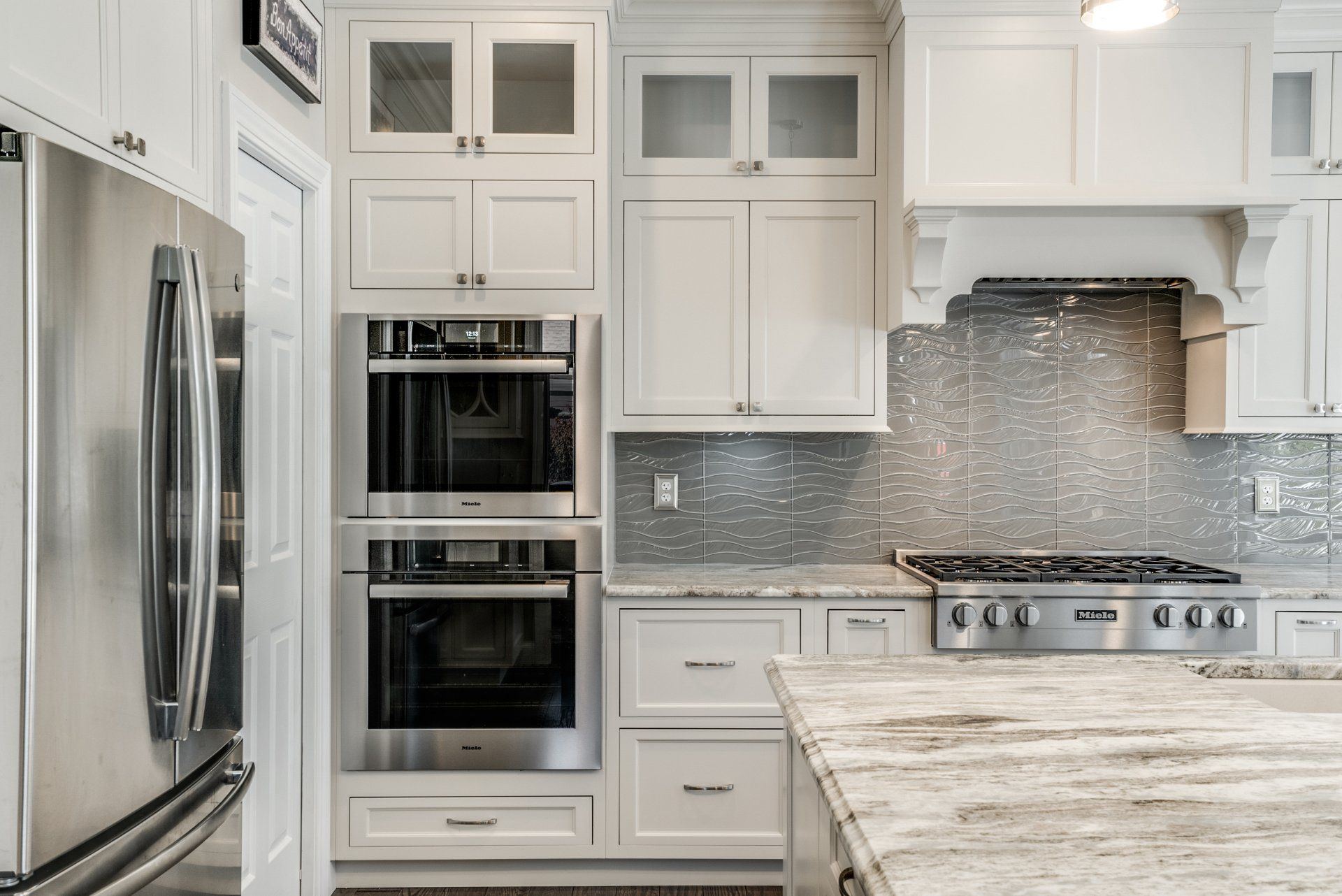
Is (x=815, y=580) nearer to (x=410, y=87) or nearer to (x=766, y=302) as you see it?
(x=766, y=302)

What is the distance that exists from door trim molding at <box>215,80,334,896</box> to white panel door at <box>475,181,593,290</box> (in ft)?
1.47

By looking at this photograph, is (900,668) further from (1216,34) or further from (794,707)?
(1216,34)

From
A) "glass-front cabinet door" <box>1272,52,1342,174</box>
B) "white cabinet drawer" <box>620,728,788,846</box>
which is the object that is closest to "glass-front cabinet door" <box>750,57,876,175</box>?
"glass-front cabinet door" <box>1272,52,1342,174</box>

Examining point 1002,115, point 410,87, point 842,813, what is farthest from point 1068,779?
point 410,87

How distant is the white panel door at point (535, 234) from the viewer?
257cm

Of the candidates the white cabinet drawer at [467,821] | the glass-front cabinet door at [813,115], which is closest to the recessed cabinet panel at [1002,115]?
the glass-front cabinet door at [813,115]

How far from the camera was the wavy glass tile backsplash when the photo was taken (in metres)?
3.11

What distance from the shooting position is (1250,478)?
10.3 feet

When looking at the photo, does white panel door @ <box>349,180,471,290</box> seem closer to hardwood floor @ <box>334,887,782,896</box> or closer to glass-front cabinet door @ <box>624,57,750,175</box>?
glass-front cabinet door @ <box>624,57,750,175</box>

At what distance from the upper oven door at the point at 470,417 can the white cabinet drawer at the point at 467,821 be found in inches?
34.3

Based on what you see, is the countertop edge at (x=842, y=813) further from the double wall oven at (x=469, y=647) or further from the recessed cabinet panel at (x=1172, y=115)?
the recessed cabinet panel at (x=1172, y=115)

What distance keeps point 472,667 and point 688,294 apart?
1343 mm

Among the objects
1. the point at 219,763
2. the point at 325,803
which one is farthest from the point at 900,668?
the point at 325,803

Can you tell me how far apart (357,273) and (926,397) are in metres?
1.96
